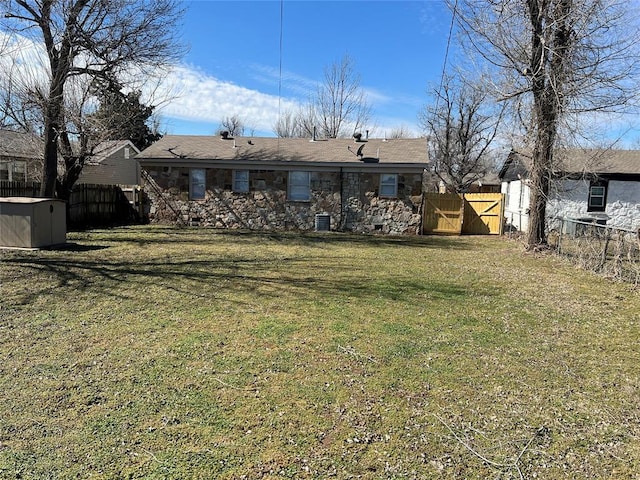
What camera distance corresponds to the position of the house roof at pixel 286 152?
16.3 m

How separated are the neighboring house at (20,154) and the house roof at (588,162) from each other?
15046 millimetres

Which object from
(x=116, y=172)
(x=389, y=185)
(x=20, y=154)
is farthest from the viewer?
(x=116, y=172)

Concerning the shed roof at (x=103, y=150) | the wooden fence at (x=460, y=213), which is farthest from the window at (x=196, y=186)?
the wooden fence at (x=460, y=213)

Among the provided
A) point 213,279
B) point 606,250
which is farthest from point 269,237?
point 606,250

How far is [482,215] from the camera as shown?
17547 millimetres

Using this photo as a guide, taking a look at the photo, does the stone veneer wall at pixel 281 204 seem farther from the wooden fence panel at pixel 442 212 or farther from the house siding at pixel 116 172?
the house siding at pixel 116 172

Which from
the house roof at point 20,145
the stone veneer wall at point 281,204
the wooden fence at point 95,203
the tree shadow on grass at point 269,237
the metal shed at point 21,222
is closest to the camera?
the metal shed at point 21,222

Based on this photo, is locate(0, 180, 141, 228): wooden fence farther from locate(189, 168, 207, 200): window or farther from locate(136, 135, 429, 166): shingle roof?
locate(189, 168, 207, 200): window

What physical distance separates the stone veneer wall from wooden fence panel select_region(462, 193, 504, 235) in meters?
2.54

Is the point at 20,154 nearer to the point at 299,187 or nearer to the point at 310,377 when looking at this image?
the point at 299,187

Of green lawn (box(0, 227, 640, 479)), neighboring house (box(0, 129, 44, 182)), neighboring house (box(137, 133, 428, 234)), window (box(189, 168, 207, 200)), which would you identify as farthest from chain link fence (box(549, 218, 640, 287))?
neighboring house (box(0, 129, 44, 182))

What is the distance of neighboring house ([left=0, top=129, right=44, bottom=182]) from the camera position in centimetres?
1434

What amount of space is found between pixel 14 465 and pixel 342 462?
1.93 metres

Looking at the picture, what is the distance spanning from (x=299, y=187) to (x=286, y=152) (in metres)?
1.63
